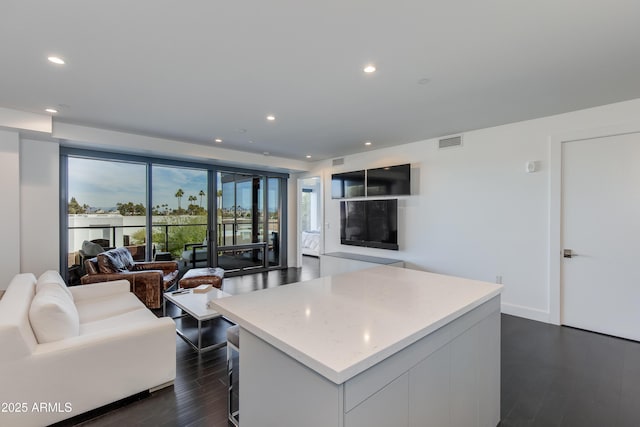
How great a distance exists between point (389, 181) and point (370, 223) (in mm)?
869

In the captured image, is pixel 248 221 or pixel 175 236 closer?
pixel 175 236

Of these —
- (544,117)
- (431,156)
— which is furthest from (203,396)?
(544,117)

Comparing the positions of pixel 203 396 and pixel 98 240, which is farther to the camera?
pixel 98 240

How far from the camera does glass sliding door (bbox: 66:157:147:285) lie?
4508mm

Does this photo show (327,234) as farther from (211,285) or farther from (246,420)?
(246,420)

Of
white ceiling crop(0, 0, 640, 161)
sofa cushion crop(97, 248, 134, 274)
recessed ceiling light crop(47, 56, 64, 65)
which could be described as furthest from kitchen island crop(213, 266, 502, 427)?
sofa cushion crop(97, 248, 134, 274)

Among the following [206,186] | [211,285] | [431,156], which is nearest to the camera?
[211,285]

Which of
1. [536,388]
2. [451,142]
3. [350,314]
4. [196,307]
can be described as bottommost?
[536,388]

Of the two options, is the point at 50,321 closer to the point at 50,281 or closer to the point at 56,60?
the point at 50,281

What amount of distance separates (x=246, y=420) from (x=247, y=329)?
48 centimetres

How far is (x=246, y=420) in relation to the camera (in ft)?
4.58

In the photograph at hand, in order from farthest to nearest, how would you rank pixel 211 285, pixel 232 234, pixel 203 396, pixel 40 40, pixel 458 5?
pixel 232 234
pixel 211 285
pixel 203 396
pixel 40 40
pixel 458 5

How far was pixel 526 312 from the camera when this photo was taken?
3768 mm

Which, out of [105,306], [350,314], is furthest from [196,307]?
[350,314]
